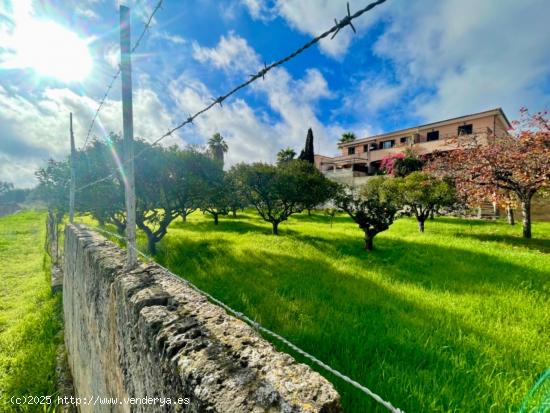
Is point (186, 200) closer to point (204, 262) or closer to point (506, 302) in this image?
point (204, 262)

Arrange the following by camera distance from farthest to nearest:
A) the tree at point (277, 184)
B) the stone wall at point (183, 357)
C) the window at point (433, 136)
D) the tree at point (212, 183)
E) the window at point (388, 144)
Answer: the window at point (388, 144), the window at point (433, 136), the tree at point (277, 184), the tree at point (212, 183), the stone wall at point (183, 357)

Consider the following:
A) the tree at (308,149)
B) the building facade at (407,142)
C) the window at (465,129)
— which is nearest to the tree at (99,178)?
the building facade at (407,142)

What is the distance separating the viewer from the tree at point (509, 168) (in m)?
11.8

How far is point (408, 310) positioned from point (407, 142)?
1416 inches

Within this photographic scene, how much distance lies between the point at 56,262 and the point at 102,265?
10.3m

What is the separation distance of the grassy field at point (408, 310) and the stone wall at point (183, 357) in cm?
198

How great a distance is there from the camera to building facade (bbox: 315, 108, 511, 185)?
94.8 feet

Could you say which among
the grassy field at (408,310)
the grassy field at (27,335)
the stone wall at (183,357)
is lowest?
the grassy field at (27,335)

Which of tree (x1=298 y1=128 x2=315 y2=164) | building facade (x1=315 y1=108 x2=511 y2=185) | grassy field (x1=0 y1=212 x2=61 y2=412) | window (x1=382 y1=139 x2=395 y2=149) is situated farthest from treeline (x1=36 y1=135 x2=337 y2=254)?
window (x1=382 y1=139 x2=395 y2=149)

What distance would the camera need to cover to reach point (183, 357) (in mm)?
1267

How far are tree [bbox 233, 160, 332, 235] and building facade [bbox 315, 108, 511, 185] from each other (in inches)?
629

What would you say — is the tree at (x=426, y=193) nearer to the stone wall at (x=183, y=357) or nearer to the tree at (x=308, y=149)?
the stone wall at (x=183, y=357)

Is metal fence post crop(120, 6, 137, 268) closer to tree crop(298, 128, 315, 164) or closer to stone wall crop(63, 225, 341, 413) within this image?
stone wall crop(63, 225, 341, 413)

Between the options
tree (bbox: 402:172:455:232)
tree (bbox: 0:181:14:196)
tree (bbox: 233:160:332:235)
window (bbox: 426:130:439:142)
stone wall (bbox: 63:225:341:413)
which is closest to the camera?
stone wall (bbox: 63:225:341:413)
